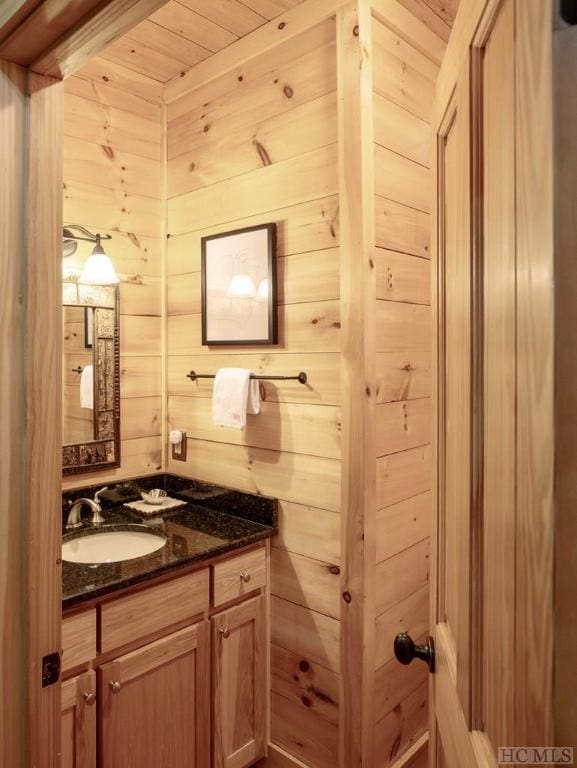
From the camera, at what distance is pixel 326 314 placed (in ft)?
6.02

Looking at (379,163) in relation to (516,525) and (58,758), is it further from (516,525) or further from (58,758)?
(58,758)

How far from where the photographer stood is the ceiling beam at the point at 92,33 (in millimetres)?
743

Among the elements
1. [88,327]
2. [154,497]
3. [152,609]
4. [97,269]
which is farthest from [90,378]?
[152,609]

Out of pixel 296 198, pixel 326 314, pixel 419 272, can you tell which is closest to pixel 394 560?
pixel 326 314

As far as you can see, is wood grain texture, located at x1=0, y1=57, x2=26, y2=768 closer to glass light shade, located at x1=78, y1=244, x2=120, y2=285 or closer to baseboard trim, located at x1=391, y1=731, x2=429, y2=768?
glass light shade, located at x1=78, y1=244, x2=120, y2=285

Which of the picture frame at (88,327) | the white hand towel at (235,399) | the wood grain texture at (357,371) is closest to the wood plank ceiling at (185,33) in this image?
the wood grain texture at (357,371)

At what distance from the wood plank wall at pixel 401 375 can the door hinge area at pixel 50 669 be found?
1.11 metres

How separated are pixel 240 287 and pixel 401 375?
2.30ft

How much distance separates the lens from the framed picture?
1986 millimetres

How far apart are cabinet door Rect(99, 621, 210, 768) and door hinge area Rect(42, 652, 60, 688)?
2.32 ft

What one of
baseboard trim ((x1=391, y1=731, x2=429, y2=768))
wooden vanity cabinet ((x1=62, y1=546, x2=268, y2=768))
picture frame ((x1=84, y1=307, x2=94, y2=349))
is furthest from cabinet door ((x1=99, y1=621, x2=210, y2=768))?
picture frame ((x1=84, y1=307, x2=94, y2=349))

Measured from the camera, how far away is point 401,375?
190 cm

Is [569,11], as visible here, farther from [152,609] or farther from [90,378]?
[90,378]

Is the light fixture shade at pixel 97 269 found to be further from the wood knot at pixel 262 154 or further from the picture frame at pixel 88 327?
the wood knot at pixel 262 154
